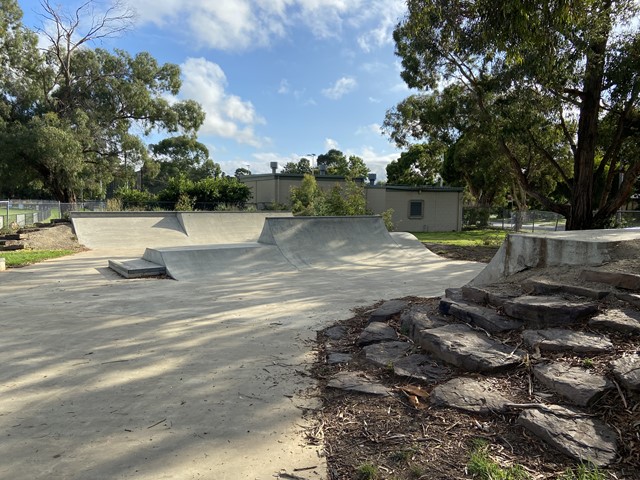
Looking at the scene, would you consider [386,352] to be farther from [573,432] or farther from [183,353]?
[183,353]

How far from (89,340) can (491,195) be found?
41987mm

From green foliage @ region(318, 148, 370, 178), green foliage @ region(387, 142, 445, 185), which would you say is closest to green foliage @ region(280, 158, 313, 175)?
green foliage @ region(318, 148, 370, 178)

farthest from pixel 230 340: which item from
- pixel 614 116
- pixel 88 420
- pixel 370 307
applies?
pixel 614 116

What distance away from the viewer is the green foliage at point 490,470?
217 cm

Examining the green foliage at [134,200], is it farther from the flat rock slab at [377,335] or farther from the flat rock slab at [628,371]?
the flat rock slab at [628,371]

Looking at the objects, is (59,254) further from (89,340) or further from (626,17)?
(626,17)

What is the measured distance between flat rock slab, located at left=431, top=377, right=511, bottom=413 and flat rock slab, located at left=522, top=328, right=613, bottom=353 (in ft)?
2.13

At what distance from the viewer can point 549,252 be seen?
500 centimetres

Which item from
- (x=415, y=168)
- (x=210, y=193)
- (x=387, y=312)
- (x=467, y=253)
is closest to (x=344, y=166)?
(x=415, y=168)

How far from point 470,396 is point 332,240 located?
1005 cm

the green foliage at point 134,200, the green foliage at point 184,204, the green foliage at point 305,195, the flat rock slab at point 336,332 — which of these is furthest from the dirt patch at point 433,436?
the green foliage at point 134,200

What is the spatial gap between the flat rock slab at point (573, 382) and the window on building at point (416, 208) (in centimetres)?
2556

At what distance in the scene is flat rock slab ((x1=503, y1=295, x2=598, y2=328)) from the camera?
3670 mm

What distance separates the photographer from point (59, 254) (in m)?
12.3
